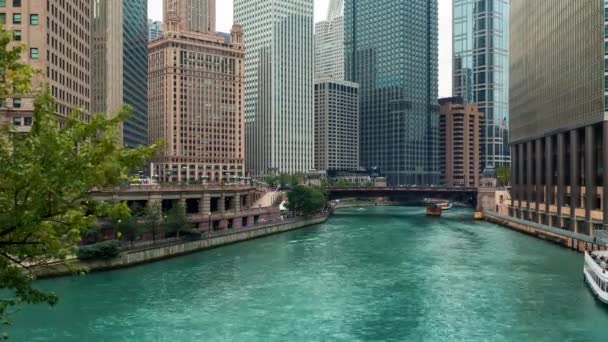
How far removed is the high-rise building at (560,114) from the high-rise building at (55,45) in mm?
85361

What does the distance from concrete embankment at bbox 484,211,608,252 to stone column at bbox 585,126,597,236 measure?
397 cm

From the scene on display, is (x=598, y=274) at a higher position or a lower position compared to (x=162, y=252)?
higher

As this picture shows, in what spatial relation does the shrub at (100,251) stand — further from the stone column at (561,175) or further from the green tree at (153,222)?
the stone column at (561,175)

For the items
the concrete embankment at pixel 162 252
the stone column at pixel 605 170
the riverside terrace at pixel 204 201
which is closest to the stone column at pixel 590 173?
the stone column at pixel 605 170

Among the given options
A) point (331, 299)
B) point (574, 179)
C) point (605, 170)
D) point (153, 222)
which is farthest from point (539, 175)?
point (331, 299)

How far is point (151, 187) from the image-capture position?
118812mm

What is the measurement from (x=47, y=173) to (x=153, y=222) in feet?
286

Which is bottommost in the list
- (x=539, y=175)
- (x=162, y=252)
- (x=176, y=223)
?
(x=162, y=252)

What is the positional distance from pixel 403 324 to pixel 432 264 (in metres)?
35.6

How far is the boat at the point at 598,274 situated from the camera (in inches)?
2391

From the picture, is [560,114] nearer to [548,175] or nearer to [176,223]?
[548,175]

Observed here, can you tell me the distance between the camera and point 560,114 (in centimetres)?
12562

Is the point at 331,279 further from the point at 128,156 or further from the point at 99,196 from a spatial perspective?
the point at 128,156

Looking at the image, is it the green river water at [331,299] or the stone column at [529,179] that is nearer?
the green river water at [331,299]
